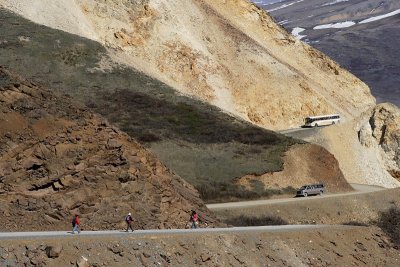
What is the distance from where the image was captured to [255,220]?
34938 mm

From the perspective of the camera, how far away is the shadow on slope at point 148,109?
1806 inches

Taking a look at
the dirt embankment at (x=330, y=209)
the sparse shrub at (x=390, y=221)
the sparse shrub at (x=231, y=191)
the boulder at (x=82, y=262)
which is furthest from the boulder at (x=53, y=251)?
the sparse shrub at (x=231, y=191)

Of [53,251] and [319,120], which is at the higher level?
[53,251]

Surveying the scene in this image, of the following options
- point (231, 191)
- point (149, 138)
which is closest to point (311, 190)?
point (231, 191)

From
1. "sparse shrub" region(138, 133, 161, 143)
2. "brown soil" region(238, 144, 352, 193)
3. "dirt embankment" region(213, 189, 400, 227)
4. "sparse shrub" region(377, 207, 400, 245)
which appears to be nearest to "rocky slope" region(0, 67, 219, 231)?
"dirt embankment" region(213, 189, 400, 227)

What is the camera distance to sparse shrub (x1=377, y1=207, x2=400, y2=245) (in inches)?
1475

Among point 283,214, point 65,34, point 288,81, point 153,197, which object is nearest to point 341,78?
point 288,81

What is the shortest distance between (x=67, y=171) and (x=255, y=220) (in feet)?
42.0

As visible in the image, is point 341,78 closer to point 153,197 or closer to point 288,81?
point 288,81

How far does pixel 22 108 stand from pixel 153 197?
15.8ft

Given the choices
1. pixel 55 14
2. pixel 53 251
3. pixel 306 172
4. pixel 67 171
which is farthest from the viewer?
pixel 55 14

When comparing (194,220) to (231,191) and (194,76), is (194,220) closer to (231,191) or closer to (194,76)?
(231,191)

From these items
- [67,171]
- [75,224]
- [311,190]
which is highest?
[67,171]

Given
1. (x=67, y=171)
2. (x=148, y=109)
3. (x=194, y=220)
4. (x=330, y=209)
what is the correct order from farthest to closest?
1. (x=148, y=109)
2. (x=330, y=209)
3. (x=194, y=220)
4. (x=67, y=171)
